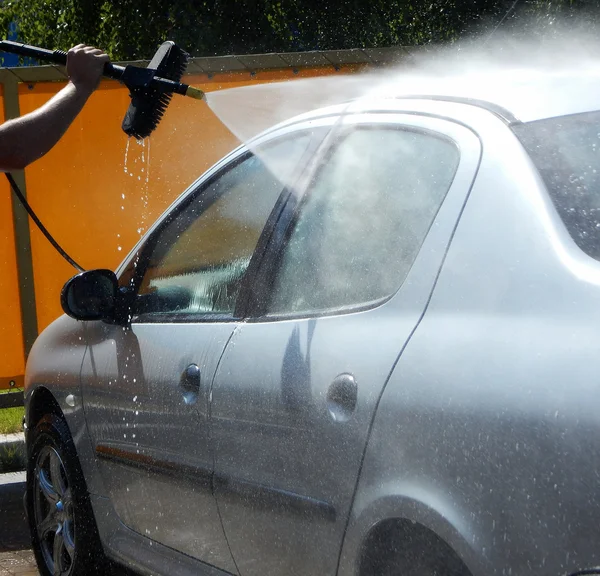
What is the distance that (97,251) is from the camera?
7.61 metres

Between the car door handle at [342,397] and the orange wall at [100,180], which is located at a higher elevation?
the car door handle at [342,397]

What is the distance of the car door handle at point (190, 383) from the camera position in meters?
3.17

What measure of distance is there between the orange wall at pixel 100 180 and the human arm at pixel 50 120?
12.9 ft

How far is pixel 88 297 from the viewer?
12.5 feet

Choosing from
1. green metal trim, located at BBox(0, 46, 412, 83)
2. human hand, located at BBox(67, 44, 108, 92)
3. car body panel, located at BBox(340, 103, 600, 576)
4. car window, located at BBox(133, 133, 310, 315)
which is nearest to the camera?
car body panel, located at BBox(340, 103, 600, 576)

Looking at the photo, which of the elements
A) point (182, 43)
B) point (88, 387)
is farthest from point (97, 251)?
point (182, 43)

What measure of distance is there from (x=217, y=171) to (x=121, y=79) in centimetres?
44

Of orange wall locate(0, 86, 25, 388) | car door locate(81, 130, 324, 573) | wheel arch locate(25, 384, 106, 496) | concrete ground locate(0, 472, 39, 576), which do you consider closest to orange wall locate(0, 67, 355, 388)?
orange wall locate(0, 86, 25, 388)

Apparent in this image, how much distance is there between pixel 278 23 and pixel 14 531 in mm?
12650

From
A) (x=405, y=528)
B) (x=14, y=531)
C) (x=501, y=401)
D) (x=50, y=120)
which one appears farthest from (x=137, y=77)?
(x=14, y=531)

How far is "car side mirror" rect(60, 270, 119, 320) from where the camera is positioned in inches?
150

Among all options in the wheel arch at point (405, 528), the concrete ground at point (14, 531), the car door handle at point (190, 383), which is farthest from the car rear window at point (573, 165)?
the concrete ground at point (14, 531)

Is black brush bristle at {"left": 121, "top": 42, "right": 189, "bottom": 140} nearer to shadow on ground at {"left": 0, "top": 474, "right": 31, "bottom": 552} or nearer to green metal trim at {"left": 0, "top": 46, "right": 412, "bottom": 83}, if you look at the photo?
shadow on ground at {"left": 0, "top": 474, "right": 31, "bottom": 552}

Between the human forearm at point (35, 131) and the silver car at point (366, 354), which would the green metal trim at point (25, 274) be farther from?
the human forearm at point (35, 131)
